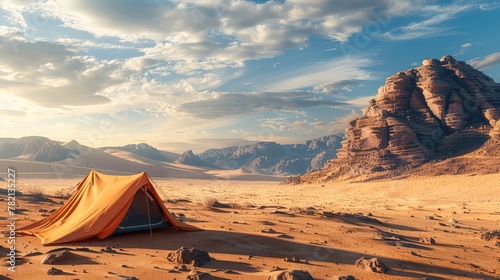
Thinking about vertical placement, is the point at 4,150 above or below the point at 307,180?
above

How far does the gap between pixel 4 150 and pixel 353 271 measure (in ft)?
528

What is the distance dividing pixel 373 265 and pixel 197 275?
4346mm

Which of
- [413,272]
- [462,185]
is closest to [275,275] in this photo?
[413,272]

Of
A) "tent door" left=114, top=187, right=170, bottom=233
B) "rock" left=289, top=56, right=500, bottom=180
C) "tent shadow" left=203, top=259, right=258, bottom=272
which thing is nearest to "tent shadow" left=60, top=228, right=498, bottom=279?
"tent shadow" left=203, top=259, right=258, bottom=272

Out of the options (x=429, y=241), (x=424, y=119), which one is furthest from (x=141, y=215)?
(x=424, y=119)

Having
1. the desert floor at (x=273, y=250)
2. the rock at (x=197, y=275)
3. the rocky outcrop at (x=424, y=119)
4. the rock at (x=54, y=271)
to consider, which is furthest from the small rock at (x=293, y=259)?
the rocky outcrop at (x=424, y=119)

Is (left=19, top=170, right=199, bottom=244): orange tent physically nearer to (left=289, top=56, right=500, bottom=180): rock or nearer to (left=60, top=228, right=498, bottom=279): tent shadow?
(left=60, top=228, right=498, bottom=279): tent shadow

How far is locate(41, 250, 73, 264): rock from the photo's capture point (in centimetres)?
794

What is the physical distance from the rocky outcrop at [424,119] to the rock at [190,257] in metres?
57.2

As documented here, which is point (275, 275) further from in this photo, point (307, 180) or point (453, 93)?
point (453, 93)

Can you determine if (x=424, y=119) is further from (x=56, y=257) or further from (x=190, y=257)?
(x=56, y=257)

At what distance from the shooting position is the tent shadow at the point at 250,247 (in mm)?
8492

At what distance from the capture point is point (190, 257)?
8219 millimetres

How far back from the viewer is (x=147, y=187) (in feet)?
38.4
